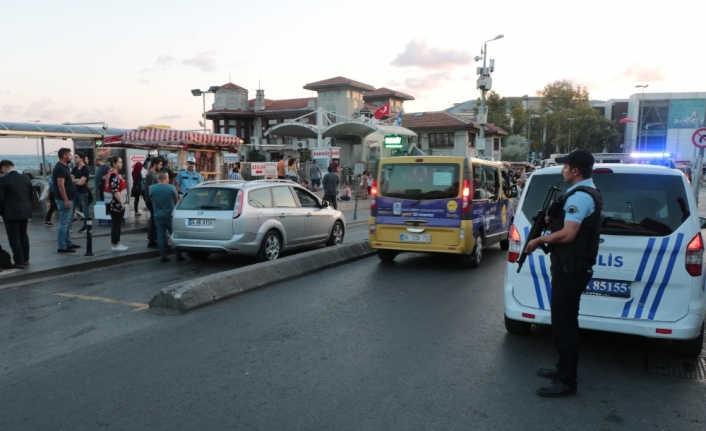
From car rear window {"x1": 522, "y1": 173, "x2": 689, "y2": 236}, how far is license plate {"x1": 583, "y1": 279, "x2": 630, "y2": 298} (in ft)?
1.48

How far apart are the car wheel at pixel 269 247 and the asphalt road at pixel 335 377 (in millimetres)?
2778

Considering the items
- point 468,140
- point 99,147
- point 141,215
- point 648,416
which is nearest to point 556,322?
point 648,416

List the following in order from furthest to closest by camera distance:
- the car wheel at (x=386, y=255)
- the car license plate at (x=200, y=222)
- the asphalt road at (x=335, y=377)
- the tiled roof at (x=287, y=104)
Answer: the tiled roof at (x=287, y=104), the car wheel at (x=386, y=255), the car license plate at (x=200, y=222), the asphalt road at (x=335, y=377)

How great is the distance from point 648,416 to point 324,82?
5404 cm

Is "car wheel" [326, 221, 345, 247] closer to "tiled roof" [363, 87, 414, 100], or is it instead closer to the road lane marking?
the road lane marking

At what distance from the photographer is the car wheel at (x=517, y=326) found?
568 centimetres

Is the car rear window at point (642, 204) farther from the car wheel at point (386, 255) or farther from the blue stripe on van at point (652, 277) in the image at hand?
the car wheel at point (386, 255)

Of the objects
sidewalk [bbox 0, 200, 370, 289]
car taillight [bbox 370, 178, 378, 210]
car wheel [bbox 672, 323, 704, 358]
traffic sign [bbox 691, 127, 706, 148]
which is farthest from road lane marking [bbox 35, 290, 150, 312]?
traffic sign [bbox 691, 127, 706, 148]

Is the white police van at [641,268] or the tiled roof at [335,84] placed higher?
the tiled roof at [335,84]

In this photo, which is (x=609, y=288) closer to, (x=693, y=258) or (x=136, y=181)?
(x=693, y=258)

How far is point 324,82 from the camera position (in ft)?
182

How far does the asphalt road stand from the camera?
3.81 metres

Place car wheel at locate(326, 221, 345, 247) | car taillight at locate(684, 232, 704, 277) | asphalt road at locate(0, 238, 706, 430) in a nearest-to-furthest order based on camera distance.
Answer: asphalt road at locate(0, 238, 706, 430) < car taillight at locate(684, 232, 704, 277) < car wheel at locate(326, 221, 345, 247)

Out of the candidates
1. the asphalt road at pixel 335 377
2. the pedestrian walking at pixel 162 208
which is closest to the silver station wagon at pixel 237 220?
the pedestrian walking at pixel 162 208
